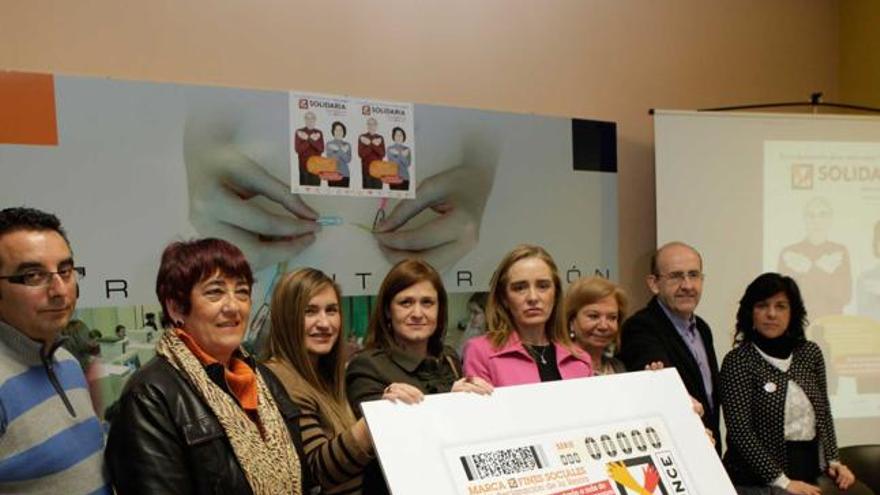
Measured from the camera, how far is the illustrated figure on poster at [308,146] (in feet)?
11.8

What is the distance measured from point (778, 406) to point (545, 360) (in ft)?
3.92

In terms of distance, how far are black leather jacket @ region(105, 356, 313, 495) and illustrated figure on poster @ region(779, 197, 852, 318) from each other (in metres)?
3.75

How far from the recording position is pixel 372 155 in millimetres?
3777

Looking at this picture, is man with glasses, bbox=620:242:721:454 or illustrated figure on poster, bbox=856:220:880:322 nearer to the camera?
man with glasses, bbox=620:242:721:454

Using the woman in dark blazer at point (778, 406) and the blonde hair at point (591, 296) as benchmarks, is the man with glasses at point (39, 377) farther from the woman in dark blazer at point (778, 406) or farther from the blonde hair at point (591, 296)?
the woman in dark blazer at point (778, 406)

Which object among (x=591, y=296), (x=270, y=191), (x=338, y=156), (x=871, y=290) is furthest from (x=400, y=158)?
(x=871, y=290)

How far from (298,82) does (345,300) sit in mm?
1115

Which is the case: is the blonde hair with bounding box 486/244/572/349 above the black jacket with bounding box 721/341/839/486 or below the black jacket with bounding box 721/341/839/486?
above

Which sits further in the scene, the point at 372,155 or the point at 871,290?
the point at 871,290

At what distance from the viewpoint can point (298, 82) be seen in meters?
3.92

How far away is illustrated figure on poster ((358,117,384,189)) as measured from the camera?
3.76 m

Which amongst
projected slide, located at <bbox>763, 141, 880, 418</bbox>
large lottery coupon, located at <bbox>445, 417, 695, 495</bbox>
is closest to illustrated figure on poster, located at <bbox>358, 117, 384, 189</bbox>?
large lottery coupon, located at <bbox>445, 417, 695, 495</bbox>

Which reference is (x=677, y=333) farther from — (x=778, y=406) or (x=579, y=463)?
(x=579, y=463)

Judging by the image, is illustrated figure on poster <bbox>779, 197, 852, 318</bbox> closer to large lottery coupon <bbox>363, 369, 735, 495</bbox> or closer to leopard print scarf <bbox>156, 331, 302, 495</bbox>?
large lottery coupon <bbox>363, 369, 735, 495</bbox>
